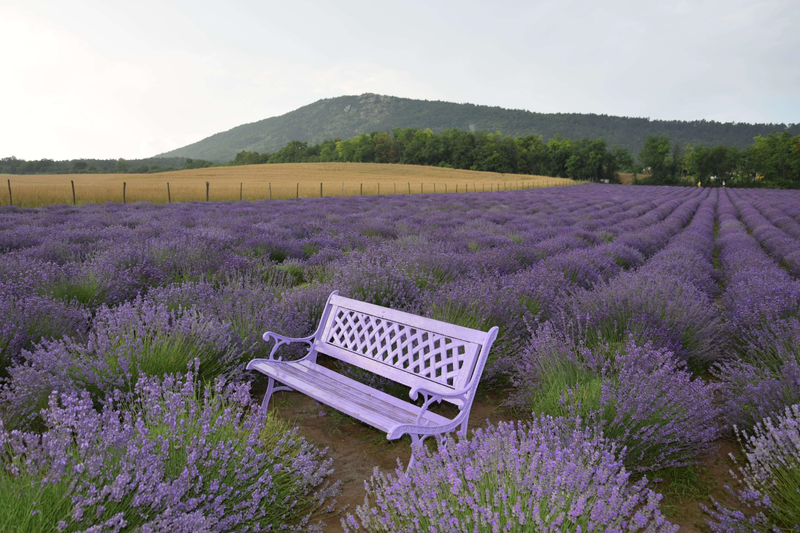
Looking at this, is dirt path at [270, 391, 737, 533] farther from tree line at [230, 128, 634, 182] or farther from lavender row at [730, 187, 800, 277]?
tree line at [230, 128, 634, 182]

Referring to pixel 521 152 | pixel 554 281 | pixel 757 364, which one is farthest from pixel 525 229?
pixel 521 152

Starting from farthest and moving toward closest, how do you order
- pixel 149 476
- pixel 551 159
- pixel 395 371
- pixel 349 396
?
pixel 551 159 → pixel 395 371 → pixel 349 396 → pixel 149 476

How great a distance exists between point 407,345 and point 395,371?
197 millimetres

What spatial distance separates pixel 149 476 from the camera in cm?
146

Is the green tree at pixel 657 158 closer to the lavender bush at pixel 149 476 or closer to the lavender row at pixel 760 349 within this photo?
the lavender row at pixel 760 349

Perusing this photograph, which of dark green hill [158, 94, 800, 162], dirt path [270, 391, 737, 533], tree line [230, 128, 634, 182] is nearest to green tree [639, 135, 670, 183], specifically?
tree line [230, 128, 634, 182]

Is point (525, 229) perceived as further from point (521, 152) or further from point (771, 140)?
point (771, 140)

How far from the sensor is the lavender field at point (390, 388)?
144cm

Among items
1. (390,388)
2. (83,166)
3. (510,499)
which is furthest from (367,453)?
(83,166)

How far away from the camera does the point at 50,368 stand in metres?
2.39

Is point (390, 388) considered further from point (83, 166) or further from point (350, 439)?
point (83, 166)

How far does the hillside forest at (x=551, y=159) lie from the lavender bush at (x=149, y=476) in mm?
74300

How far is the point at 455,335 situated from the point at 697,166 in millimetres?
84563

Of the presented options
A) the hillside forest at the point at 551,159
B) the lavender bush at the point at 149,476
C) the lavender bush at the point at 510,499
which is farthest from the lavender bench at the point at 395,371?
the hillside forest at the point at 551,159
